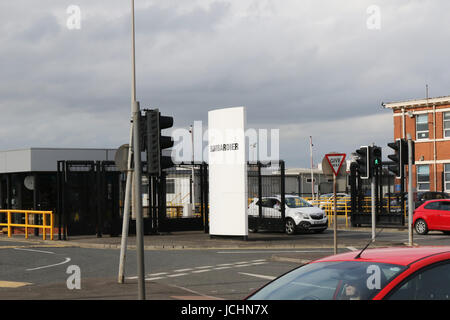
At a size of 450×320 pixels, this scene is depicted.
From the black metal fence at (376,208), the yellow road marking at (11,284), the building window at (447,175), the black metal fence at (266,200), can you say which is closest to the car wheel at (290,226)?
the black metal fence at (266,200)

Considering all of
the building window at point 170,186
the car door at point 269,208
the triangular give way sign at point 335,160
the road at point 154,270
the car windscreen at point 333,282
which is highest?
the triangular give way sign at point 335,160

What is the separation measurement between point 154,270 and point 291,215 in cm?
1310

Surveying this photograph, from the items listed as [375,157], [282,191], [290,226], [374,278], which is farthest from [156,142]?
[290,226]

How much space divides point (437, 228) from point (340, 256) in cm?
2288

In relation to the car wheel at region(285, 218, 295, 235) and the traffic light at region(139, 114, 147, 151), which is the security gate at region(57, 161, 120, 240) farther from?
the traffic light at region(139, 114, 147, 151)

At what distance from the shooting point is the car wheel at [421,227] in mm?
27531

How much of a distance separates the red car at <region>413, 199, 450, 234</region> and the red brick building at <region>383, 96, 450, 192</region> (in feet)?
69.0

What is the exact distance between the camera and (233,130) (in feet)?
76.1

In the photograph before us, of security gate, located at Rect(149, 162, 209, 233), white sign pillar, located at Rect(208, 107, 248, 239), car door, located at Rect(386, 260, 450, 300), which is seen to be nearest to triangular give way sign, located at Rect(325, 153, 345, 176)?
white sign pillar, located at Rect(208, 107, 248, 239)

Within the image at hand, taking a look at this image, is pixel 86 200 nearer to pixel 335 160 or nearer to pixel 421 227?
pixel 335 160

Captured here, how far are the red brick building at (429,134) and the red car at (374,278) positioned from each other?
44.1m

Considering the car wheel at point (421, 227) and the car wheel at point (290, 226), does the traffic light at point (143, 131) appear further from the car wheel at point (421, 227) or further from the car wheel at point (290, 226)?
the car wheel at point (421, 227)

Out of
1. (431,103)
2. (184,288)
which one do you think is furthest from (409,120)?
(184,288)
